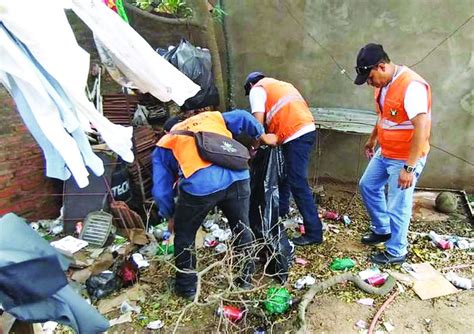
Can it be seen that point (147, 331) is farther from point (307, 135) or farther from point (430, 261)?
point (430, 261)

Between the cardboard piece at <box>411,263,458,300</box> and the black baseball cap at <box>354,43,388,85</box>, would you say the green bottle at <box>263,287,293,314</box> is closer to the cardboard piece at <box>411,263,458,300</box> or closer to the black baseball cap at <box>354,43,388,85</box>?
the cardboard piece at <box>411,263,458,300</box>

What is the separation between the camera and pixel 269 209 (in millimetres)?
3760

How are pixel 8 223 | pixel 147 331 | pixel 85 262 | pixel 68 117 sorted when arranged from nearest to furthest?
pixel 8 223
pixel 68 117
pixel 147 331
pixel 85 262

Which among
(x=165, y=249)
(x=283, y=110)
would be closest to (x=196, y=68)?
(x=283, y=110)

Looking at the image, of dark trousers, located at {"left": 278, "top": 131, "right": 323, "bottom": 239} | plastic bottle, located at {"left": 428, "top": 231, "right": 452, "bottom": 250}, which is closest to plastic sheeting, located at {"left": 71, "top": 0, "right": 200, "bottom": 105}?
dark trousers, located at {"left": 278, "top": 131, "right": 323, "bottom": 239}

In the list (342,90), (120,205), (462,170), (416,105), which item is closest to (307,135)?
(416,105)

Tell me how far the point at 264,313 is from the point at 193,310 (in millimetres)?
576

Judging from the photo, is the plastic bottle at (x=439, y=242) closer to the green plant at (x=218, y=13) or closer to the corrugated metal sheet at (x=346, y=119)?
the corrugated metal sheet at (x=346, y=119)

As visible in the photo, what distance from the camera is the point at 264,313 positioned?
130 inches

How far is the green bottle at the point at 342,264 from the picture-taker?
12.9 feet

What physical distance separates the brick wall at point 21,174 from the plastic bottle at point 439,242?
4.18 meters

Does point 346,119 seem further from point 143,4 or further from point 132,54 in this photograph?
point 132,54

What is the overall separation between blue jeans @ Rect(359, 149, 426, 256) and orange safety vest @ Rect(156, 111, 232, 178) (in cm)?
157

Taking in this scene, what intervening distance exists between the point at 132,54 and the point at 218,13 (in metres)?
2.98
